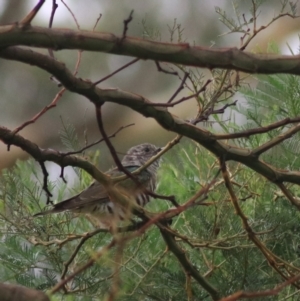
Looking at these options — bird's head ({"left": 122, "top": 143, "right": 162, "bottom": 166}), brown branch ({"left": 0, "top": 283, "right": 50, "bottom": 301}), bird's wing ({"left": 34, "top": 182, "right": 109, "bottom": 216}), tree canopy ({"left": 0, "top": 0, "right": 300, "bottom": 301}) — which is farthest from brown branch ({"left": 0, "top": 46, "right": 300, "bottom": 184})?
bird's head ({"left": 122, "top": 143, "right": 162, "bottom": 166})

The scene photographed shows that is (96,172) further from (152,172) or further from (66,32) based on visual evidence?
(152,172)

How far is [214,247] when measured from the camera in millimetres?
1704

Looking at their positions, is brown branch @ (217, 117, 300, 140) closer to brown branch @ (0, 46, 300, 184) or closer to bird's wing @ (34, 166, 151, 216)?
brown branch @ (0, 46, 300, 184)

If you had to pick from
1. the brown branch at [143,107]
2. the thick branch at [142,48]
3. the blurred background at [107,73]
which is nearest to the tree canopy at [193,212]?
the brown branch at [143,107]

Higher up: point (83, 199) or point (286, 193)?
point (83, 199)

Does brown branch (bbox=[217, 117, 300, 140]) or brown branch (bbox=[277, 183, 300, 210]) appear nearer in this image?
brown branch (bbox=[217, 117, 300, 140])

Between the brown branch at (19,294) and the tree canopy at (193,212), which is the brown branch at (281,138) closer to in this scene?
the tree canopy at (193,212)

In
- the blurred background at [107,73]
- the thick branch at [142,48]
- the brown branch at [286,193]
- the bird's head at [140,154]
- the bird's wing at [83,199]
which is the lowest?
the brown branch at [286,193]

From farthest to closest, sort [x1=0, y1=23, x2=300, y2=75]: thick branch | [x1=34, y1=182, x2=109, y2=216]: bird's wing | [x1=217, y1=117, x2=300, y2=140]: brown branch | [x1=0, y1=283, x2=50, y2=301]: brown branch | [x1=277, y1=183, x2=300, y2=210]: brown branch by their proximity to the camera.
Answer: [x1=34, y1=182, x2=109, y2=216]: bird's wing
[x1=277, y1=183, x2=300, y2=210]: brown branch
[x1=217, y1=117, x2=300, y2=140]: brown branch
[x1=0, y1=23, x2=300, y2=75]: thick branch
[x1=0, y1=283, x2=50, y2=301]: brown branch

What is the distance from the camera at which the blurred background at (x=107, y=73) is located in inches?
215

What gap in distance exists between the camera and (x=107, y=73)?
5.57 m

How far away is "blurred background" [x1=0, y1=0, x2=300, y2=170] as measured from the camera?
5473 millimetres

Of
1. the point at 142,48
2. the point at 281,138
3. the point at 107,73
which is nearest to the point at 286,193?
the point at 281,138

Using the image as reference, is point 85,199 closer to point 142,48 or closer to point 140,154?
point 140,154
